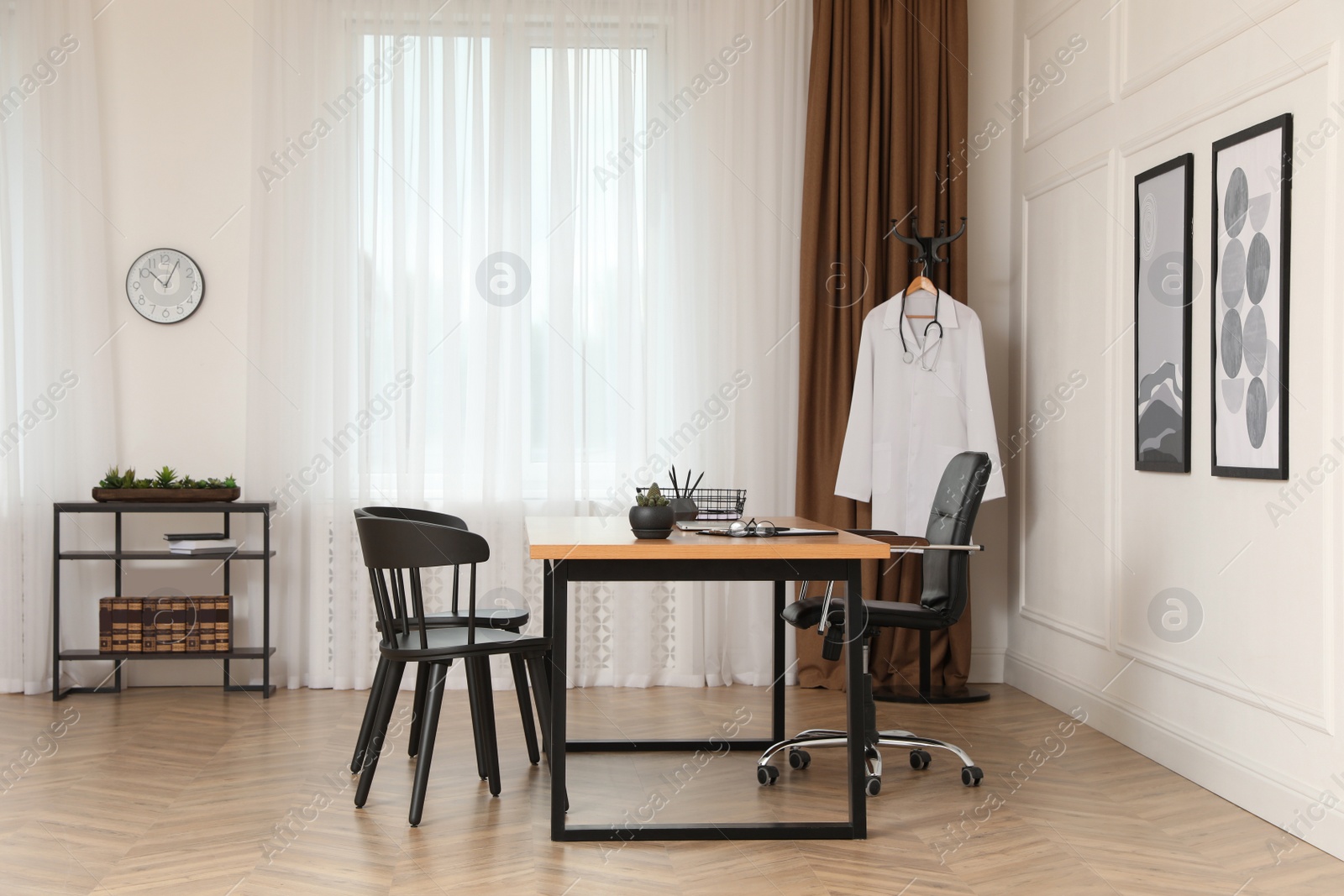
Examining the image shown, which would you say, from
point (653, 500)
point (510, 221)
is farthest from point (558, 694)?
point (510, 221)

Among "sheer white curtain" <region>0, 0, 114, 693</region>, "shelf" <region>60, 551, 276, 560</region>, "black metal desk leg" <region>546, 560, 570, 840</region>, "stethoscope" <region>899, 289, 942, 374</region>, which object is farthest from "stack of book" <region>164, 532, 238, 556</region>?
"stethoscope" <region>899, 289, 942, 374</region>

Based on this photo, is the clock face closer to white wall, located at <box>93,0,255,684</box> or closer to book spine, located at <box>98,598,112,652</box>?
white wall, located at <box>93,0,255,684</box>

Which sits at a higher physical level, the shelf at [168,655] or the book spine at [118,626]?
the book spine at [118,626]

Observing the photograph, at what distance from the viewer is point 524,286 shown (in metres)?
4.61

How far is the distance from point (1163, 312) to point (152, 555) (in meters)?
3.82

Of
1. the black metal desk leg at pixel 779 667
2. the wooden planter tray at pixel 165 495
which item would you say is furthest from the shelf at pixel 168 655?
the black metal desk leg at pixel 779 667

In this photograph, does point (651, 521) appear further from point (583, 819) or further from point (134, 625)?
point (134, 625)

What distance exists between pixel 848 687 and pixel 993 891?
59 centimetres

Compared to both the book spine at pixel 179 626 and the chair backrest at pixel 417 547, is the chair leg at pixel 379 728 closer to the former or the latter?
the chair backrest at pixel 417 547

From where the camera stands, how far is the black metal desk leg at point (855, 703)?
272 centimetres

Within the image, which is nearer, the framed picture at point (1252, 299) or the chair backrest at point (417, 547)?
the chair backrest at point (417, 547)

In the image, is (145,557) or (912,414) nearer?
(145,557)

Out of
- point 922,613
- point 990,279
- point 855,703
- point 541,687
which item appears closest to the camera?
point 855,703

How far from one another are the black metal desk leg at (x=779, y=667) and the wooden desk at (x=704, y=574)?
79 centimetres
